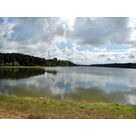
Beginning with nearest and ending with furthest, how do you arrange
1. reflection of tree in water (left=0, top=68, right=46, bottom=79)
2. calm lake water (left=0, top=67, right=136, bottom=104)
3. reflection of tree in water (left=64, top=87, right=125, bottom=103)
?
reflection of tree in water (left=64, top=87, right=125, bottom=103) → calm lake water (left=0, top=67, right=136, bottom=104) → reflection of tree in water (left=0, top=68, right=46, bottom=79)

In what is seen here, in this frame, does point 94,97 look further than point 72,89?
No

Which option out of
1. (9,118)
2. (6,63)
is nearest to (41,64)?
(6,63)

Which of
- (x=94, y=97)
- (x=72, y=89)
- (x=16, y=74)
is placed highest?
(x=16, y=74)

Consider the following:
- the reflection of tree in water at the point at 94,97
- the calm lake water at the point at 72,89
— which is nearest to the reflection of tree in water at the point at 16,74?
the calm lake water at the point at 72,89

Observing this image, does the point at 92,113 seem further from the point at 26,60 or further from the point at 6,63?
the point at 26,60

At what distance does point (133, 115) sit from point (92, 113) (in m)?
2.44

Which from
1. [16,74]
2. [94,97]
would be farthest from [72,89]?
[16,74]

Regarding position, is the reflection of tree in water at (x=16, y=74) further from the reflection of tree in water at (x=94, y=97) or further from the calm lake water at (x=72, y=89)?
the reflection of tree in water at (x=94, y=97)

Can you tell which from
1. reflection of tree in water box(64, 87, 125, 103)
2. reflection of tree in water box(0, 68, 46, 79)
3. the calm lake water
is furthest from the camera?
reflection of tree in water box(0, 68, 46, 79)

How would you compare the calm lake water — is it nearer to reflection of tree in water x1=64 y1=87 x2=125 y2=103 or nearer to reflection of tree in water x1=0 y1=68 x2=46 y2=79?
reflection of tree in water x1=64 y1=87 x2=125 y2=103

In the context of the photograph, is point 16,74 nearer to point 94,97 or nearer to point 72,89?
point 72,89

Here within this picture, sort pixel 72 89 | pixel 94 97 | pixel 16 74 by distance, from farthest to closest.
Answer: pixel 16 74 → pixel 72 89 → pixel 94 97

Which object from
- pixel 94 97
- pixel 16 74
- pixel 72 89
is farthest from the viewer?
pixel 16 74

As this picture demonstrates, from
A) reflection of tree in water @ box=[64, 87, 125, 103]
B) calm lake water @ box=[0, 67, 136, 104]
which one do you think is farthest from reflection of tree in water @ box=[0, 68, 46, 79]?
reflection of tree in water @ box=[64, 87, 125, 103]
